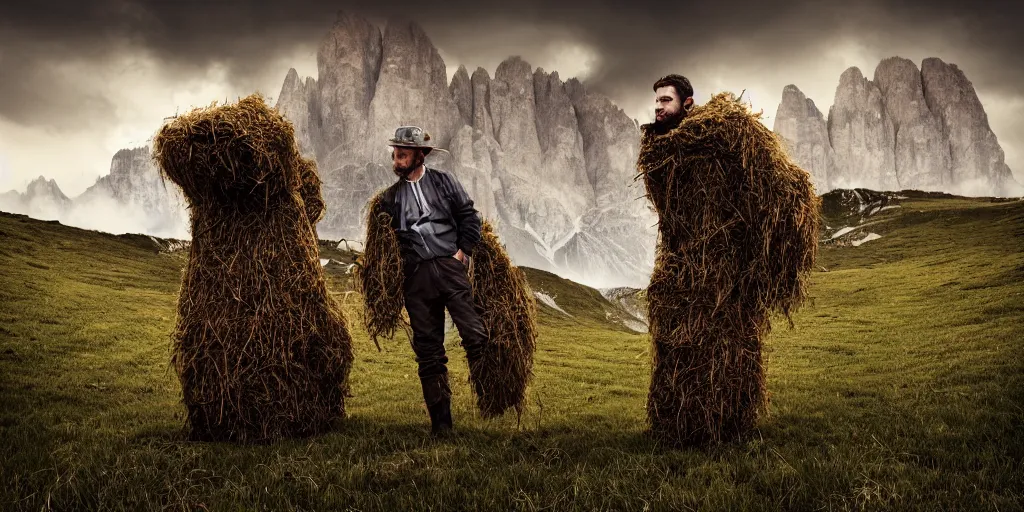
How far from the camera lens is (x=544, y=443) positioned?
21.0 ft

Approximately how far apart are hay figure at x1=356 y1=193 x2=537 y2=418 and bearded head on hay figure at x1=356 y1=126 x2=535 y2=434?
14mm

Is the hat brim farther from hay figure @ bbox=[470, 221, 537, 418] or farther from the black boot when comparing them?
the black boot

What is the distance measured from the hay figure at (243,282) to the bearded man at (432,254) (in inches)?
49.3

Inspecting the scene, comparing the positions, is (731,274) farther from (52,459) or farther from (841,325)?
(841,325)

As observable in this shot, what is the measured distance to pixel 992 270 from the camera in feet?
105

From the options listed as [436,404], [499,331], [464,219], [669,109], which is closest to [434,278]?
[464,219]

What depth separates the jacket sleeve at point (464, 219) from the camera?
7.31 meters

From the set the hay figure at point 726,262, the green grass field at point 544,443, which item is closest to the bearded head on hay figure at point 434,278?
the green grass field at point 544,443

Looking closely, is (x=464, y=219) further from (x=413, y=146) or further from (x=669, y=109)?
(x=669, y=109)

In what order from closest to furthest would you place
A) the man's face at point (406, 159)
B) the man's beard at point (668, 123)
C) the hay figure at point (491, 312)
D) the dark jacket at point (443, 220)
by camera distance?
the man's beard at point (668, 123) < the dark jacket at point (443, 220) < the man's face at point (406, 159) < the hay figure at point (491, 312)

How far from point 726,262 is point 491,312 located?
128 inches

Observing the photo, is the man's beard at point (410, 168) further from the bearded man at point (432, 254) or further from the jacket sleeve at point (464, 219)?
the jacket sleeve at point (464, 219)

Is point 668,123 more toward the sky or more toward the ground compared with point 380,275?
more toward the sky

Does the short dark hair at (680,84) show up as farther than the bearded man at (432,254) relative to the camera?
No
